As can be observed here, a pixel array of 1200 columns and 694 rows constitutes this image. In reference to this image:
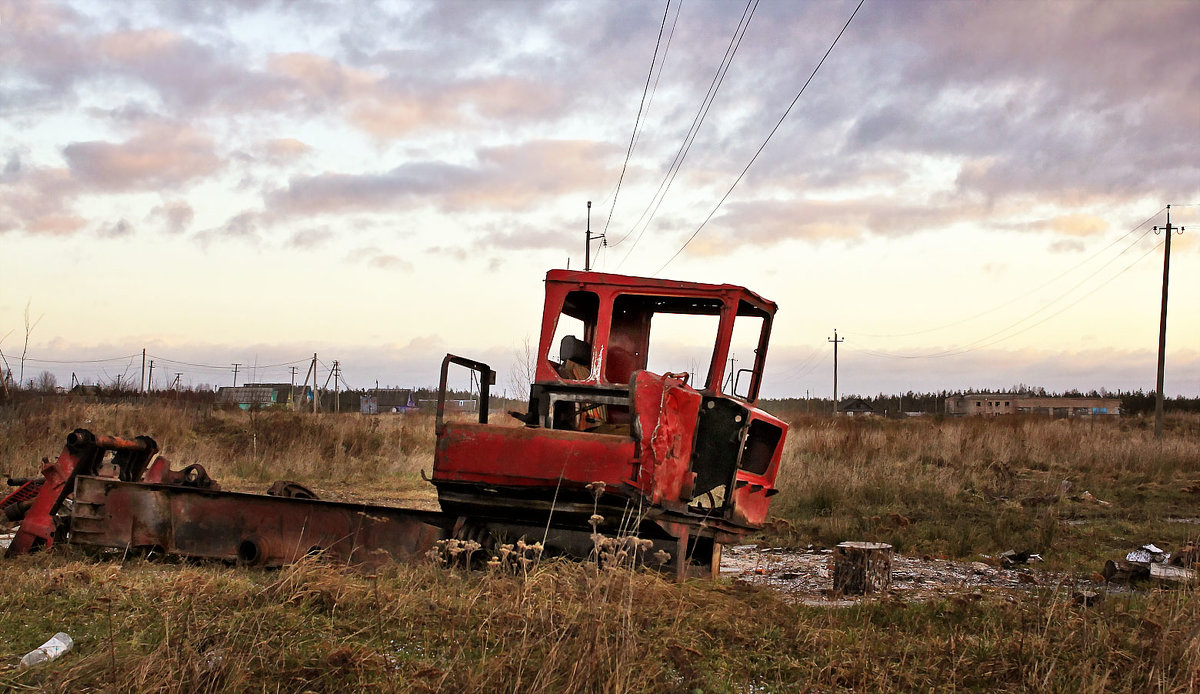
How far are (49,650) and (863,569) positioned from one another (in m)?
5.26

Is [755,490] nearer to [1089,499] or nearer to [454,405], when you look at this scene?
[1089,499]

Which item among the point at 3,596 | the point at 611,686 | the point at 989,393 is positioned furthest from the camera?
the point at 989,393

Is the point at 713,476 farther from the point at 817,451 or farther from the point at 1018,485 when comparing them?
the point at 817,451

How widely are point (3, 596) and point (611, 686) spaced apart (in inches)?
146

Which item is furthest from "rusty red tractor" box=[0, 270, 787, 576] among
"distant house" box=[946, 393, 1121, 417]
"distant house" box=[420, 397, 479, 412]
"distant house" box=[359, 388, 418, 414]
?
"distant house" box=[946, 393, 1121, 417]

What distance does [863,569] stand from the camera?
6.88m

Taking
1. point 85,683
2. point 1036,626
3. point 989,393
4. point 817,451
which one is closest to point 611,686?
point 85,683

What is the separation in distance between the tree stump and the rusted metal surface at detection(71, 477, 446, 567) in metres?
3.04

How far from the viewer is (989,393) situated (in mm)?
80688

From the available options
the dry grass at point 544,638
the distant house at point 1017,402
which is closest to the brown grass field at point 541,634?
the dry grass at point 544,638

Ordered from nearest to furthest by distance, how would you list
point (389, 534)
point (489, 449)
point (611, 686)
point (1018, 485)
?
point (611, 686)
point (489, 449)
point (389, 534)
point (1018, 485)

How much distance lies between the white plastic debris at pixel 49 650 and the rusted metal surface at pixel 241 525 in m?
1.98

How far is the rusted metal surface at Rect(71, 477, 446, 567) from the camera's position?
21.3 ft

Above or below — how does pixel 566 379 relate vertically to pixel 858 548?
above
